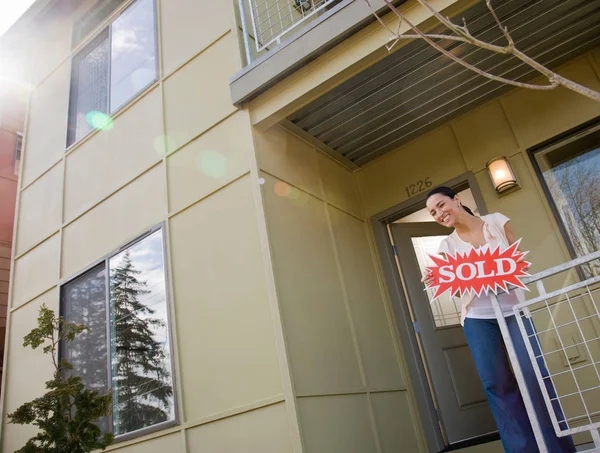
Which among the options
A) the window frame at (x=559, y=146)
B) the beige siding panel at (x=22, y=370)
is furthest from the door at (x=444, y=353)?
the beige siding panel at (x=22, y=370)

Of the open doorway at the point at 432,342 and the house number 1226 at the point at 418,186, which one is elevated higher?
the house number 1226 at the point at 418,186

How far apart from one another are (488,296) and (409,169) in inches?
91.5

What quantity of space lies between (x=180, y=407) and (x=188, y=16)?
Answer: 361 centimetres

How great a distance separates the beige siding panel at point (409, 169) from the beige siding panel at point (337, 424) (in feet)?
6.39

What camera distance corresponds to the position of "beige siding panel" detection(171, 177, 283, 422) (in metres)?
3.58

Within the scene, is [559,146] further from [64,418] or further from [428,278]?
[64,418]

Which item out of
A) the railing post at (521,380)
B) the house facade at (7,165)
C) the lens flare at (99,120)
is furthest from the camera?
the house facade at (7,165)

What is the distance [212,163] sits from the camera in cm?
432

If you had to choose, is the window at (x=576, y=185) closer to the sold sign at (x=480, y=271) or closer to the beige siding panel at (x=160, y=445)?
the sold sign at (x=480, y=271)

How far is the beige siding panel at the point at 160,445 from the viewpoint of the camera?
3.86m

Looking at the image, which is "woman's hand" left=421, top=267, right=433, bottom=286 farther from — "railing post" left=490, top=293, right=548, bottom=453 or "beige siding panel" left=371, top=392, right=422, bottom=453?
"beige siding panel" left=371, top=392, right=422, bottom=453

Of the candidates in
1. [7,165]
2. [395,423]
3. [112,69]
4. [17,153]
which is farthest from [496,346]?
[17,153]

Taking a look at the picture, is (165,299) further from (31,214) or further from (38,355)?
(31,214)

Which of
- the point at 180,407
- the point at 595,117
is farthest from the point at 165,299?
the point at 595,117
